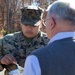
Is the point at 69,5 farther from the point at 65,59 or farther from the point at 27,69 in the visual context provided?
the point at 27,69

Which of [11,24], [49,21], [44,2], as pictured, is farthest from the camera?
[44,2]

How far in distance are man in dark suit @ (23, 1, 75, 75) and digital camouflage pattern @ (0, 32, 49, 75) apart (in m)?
1.41

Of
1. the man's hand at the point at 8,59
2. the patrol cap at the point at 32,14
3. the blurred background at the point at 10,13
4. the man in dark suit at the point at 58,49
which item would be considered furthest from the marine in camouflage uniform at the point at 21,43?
the blurred background at the point at 10,13

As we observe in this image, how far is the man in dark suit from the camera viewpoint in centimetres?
203

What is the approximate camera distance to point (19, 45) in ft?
11.9

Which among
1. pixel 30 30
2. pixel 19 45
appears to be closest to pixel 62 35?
pixel 30 30

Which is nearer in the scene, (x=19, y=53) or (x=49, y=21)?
(x=49, y=21)

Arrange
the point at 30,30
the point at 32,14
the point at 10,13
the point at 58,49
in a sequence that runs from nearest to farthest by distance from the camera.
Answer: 1. the point at 58,49
2. the point at 30,30
3. the point at 32,14
4. the point at 10,13

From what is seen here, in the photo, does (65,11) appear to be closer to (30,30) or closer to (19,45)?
(30,30)

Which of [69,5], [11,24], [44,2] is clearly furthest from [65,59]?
[44,2]

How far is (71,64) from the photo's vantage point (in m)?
2.11

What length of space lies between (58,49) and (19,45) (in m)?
1.57

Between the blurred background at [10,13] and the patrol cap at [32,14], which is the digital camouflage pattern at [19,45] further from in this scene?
the blurred background at [10,13]

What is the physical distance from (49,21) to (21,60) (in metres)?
1.43
